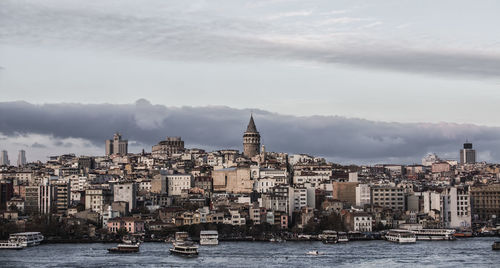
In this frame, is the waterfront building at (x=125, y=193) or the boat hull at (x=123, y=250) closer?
the boat hull at (x=123, y=250)

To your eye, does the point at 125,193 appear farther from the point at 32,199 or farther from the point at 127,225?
the point at 127,225

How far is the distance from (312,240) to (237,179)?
20.1 meters

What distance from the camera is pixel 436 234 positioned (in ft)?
199

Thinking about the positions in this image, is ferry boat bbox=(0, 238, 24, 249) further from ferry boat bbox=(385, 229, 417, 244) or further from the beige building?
the beige building

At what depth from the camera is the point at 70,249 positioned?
53.8m

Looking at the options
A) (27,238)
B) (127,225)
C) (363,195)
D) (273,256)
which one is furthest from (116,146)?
(273,256)

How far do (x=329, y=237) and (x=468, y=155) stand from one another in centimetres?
8028

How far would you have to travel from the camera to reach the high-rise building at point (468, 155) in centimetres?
13425

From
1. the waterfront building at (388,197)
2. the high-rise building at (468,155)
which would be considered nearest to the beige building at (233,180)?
the waterfront building at (388,197)

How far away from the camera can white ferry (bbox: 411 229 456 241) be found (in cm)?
6012

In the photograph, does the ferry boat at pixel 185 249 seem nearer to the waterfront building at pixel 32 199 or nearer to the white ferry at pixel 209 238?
the white ferry at pixel 209 238

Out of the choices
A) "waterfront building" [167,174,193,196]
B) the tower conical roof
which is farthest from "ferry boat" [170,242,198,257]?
the tower conical roof

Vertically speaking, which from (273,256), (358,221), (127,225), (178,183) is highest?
(178,183)

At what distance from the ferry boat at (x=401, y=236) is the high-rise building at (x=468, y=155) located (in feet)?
251
